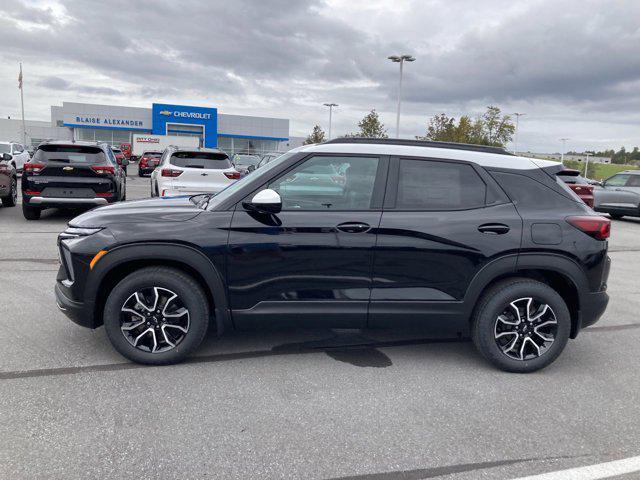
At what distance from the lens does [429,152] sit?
4211 millimetres

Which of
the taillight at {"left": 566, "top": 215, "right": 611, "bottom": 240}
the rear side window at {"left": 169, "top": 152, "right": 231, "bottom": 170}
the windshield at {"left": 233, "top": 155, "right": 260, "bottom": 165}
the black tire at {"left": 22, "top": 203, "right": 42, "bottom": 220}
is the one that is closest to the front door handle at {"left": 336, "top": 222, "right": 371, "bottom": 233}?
the taillight at {"left": 566, "top": 215, "right": 611, "bottom": 240}

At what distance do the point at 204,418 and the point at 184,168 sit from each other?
868 centimetres

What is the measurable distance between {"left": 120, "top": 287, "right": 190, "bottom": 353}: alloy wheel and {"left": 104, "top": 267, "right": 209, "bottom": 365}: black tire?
0.02m

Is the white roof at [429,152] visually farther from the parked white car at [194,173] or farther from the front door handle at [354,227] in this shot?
the parked white car at [194,173]

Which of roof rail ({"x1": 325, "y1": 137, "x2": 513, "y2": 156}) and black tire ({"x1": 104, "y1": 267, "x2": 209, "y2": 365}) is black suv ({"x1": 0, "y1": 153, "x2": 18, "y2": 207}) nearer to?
black tire ({"x1": 104, "y1": 267, "x2": 209, "y2": 365})

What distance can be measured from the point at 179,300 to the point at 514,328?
2.52 meters

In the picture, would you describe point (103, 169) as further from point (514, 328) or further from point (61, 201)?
point (514, 328)

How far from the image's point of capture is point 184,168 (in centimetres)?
1133

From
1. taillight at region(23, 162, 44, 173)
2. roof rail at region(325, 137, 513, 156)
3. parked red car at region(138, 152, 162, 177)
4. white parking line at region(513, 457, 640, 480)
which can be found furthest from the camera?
parked red car at region(138, 152, 162, 177)

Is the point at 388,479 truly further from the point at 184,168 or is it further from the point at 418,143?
the point at 184,168

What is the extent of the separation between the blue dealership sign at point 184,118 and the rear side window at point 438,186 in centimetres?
6833

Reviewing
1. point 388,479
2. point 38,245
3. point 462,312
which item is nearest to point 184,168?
point 38,245

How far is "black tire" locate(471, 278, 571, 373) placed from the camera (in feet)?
13.4

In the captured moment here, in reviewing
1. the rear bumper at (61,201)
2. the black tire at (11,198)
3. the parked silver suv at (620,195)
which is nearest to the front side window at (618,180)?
the parked silver suv at (620,195)
